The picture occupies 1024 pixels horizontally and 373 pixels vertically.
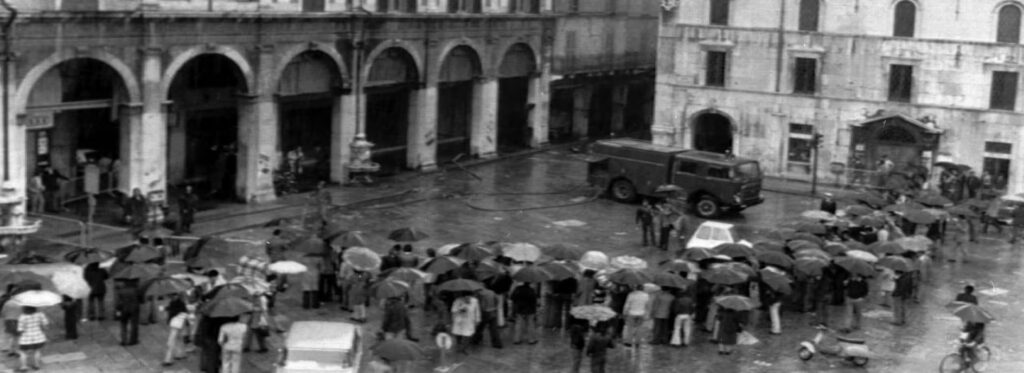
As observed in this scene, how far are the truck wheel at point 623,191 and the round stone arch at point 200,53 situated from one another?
45.7 ft

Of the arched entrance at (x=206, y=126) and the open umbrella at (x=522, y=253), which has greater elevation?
the arched entrance at (x=206, y=126)

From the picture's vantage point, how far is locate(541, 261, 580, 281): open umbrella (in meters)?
28.8

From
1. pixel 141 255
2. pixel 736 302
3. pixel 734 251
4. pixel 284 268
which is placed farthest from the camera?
pixel 734 251

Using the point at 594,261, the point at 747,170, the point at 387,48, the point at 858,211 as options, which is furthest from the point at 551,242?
the point at 387,48

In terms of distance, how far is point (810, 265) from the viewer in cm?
3106

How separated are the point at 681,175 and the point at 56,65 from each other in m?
21.6

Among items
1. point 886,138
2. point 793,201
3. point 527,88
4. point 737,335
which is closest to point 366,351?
point 737,335

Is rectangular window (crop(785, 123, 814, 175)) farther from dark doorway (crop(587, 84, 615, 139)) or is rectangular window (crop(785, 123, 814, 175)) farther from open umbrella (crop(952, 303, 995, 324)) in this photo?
open umbrella (crop(952, 303, 995, 324))

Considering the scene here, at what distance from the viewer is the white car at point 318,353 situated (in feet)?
Answer: 78.0

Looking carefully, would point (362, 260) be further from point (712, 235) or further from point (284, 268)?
point (712, 235)

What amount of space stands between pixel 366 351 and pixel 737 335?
321 inches

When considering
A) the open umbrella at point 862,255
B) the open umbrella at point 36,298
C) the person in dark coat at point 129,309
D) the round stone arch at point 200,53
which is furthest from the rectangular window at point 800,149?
the open umbrella at point 36,298

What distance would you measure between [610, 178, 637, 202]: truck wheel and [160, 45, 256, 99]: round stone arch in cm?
1393

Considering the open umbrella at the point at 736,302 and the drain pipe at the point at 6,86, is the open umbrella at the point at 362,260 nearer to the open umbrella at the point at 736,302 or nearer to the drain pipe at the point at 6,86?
the open umbrella at the point at 736,302
